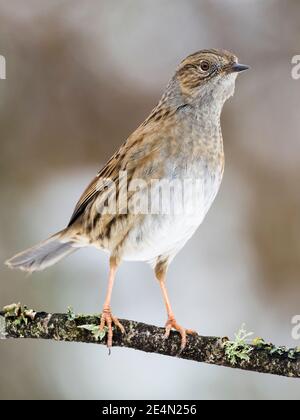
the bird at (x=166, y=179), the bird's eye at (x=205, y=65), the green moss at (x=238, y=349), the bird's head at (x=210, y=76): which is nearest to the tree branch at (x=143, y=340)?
the green moss at (x=238, y=349)

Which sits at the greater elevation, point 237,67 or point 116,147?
point 116,147

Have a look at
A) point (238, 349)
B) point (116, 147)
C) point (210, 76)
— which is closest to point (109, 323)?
point (238, 349)

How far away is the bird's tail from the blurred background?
1.06 m

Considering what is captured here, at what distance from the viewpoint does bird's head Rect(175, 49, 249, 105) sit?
12.9 feet

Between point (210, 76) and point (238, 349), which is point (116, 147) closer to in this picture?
point (210, 76)

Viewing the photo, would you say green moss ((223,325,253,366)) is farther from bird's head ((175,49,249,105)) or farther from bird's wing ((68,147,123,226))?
bird's head ((175,49,249,105))

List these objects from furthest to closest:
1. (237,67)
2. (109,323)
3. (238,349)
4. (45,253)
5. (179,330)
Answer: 1. (45,253)
2. (237,67)
3. (179,330)
4. (109,323)
5. (238,349)

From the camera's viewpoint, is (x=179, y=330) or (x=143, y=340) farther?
(x=179, y=330)

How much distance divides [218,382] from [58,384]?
45.5 inches

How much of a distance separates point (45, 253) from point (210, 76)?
1414mm

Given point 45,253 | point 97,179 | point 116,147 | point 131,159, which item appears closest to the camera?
point 131,159

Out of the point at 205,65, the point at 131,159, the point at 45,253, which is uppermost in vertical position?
the point at 205,65

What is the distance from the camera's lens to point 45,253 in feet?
14.0

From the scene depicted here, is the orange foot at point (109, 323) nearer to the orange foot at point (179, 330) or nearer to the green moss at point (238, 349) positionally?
the orange foot at point (179, 330)
